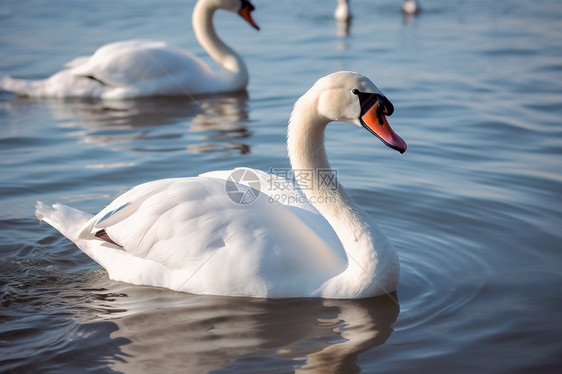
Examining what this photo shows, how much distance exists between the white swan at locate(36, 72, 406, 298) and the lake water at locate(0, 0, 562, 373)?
0.16m

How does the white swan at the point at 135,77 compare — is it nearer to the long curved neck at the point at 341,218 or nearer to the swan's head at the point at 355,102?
the long curved neck at the point at 341,218

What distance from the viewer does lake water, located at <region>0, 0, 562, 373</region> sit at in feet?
12.8

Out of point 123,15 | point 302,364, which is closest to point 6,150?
point 302,364

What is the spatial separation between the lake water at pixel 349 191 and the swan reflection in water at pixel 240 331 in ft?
0.04

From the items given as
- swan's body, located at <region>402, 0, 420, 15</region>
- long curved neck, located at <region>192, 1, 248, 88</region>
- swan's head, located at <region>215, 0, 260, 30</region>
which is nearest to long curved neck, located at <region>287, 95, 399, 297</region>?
long curved neck, located at <region>192, 1, 248, 88</region>

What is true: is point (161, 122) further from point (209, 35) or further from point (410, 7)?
point (410, 7)

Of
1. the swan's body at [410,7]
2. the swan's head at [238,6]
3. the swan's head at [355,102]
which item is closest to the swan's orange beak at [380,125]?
the swan's head at [355,102]

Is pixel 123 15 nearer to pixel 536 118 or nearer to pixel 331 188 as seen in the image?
pixel 536 118

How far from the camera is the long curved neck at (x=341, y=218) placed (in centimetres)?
427

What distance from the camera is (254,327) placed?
4.13 metres

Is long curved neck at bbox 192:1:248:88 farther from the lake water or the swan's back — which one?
the swan's back

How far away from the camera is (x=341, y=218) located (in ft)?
14.4

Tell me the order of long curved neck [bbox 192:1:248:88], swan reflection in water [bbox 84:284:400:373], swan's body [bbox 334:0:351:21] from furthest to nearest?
swan's body [bbox 334:0:351:21]
long curved neck [bbox 192:1:248:88]
swan reflection in water [bbox 84:284:400:373]

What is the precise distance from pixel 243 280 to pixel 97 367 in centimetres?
98
